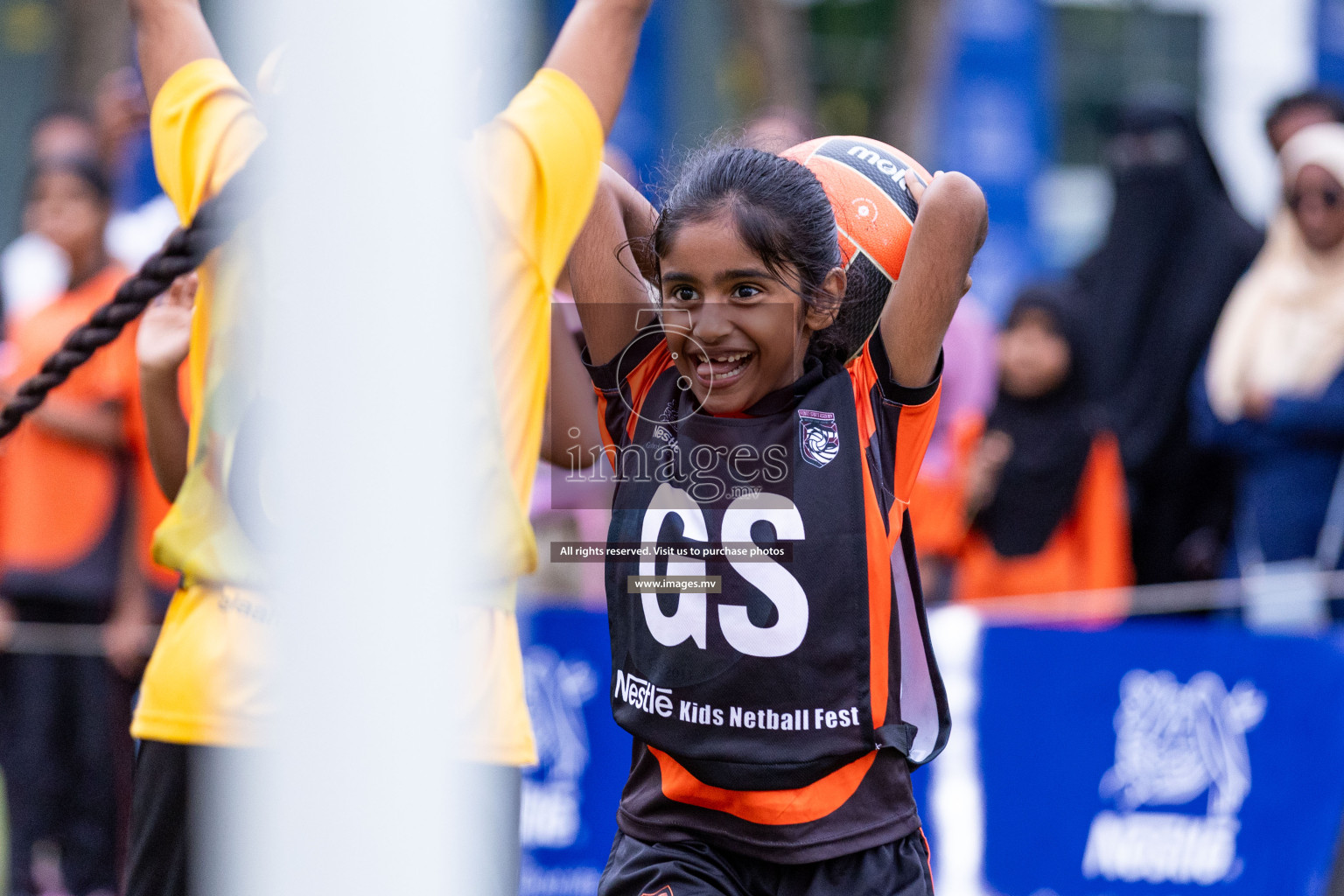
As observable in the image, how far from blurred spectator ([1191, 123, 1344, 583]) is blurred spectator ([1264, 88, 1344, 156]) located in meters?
0.21

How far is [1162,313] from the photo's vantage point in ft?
24.1

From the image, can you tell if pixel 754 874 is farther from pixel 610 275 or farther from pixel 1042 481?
pixel 1042 481

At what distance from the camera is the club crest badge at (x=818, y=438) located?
2297mm

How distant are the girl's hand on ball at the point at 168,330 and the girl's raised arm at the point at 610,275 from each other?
70cm

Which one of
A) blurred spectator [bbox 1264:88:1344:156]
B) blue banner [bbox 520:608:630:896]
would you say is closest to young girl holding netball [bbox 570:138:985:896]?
blue banner [bbox 520:608:630:896]

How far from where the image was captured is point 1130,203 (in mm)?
7664

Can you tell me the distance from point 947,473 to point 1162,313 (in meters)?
1.88

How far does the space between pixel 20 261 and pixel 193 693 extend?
5.77m

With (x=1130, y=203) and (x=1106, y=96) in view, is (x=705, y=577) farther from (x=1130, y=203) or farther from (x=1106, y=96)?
(x=1106, y=96)

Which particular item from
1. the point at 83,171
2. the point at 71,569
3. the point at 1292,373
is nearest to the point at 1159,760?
the point at 1292,373

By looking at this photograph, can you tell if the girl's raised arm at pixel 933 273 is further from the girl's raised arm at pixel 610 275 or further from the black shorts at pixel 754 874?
the black shorts at pixel 754 874

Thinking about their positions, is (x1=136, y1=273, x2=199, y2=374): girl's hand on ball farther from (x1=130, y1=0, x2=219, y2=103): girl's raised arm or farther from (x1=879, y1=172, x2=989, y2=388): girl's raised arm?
(x1=879, y1=172, x2=989, y2=388): girl's raised arm

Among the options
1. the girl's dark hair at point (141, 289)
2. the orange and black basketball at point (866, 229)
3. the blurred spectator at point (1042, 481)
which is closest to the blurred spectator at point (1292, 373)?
the blurred spectator at point (1042, 481)

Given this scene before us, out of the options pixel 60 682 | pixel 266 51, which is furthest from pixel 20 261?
pixel 266 51
